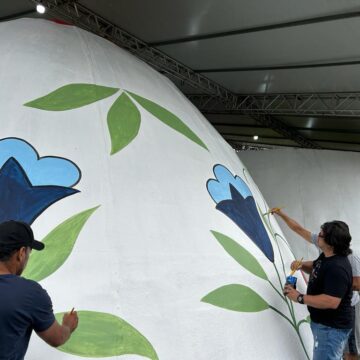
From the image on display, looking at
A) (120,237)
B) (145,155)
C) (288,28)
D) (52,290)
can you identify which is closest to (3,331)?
(52,290)

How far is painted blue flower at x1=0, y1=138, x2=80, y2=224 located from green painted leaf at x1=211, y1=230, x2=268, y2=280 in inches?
49.7

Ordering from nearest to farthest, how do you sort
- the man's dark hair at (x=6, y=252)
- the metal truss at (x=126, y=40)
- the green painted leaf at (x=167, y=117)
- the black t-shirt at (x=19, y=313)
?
the black t-shirt at (x=19, y=313), the man's dark hair at (x=6, y=252), the green painted leaf at (x=167, y=117), the metal truss at (x=126, y=40)

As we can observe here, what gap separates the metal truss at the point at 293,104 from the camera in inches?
321

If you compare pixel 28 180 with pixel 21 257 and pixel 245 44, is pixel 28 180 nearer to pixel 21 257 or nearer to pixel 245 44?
pixel 21 257

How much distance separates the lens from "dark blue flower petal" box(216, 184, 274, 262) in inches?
139

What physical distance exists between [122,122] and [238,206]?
4.40 feet

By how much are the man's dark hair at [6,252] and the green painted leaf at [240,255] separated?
190 cm

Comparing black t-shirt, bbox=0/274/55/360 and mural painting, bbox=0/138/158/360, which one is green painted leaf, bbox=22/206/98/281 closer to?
mural painting, bbox=0/138/158/360

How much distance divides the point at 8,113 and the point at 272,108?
720 centimetres

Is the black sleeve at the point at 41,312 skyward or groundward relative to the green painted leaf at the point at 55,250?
groundward

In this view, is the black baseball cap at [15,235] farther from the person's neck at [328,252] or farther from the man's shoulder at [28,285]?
the person's neck at [328,252]

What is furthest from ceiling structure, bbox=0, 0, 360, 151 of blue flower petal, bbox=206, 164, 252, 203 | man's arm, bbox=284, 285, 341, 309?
man's arm, bbox=284, 285, 341, 309

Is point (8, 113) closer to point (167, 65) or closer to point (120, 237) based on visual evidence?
point (120, 237)

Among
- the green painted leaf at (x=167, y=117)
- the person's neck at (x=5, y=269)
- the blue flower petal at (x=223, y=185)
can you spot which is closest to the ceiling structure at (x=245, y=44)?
the green painted leaf at (x=167, y=117)
